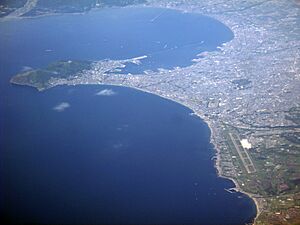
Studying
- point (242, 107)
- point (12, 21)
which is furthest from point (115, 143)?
point (12, 21)

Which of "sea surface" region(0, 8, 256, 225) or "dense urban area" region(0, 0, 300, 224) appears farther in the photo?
"dense urban area" region(0, 0, 300, 224)

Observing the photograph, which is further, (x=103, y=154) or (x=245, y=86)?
(x=245, y=86)

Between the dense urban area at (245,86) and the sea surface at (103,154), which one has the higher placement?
the sea surface at (103,154)

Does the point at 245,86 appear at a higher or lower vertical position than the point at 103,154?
lower

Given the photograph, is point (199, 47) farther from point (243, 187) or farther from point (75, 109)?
point (243, 187)
